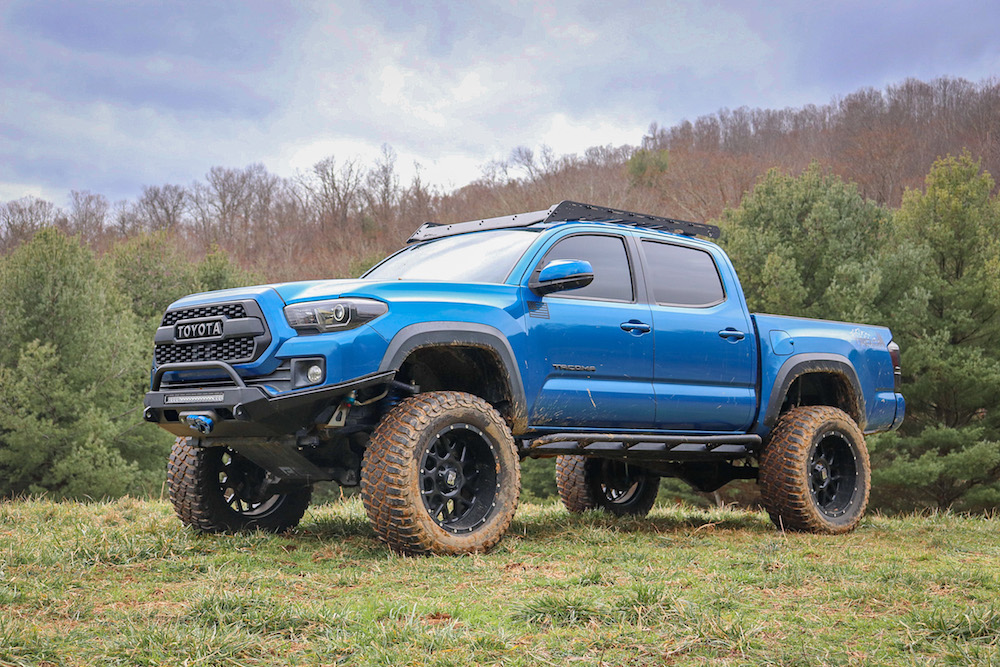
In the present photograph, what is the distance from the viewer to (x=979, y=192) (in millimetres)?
28125

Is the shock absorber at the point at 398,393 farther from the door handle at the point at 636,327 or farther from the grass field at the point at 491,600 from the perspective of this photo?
the door handle at the point at 636,327

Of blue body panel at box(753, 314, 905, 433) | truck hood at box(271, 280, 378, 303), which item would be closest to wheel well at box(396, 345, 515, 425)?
truck hood at box(271, 280, 378, 303)

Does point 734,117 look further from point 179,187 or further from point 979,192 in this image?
point 179,187

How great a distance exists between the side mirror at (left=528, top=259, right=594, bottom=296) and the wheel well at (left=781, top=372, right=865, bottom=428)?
9.46ft

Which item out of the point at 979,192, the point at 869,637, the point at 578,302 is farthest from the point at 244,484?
the point at 979,192

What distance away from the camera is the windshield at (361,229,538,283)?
242 inches

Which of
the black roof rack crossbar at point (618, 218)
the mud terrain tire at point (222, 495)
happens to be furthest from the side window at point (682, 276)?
the mud terrain tire at point (222, 495)

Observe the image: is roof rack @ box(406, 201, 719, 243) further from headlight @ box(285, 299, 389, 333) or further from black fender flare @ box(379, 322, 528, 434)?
headlight @ box(285, 299, 389, 333)

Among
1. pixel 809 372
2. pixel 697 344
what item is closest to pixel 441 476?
pixel 697 344

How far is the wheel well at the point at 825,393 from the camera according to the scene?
26.4ft

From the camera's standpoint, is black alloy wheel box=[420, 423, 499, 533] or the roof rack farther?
the roof rack

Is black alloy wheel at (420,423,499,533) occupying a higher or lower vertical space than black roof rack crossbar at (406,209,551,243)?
lower

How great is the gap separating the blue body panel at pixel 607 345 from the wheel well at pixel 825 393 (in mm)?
116

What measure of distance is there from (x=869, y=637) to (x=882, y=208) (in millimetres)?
30056
